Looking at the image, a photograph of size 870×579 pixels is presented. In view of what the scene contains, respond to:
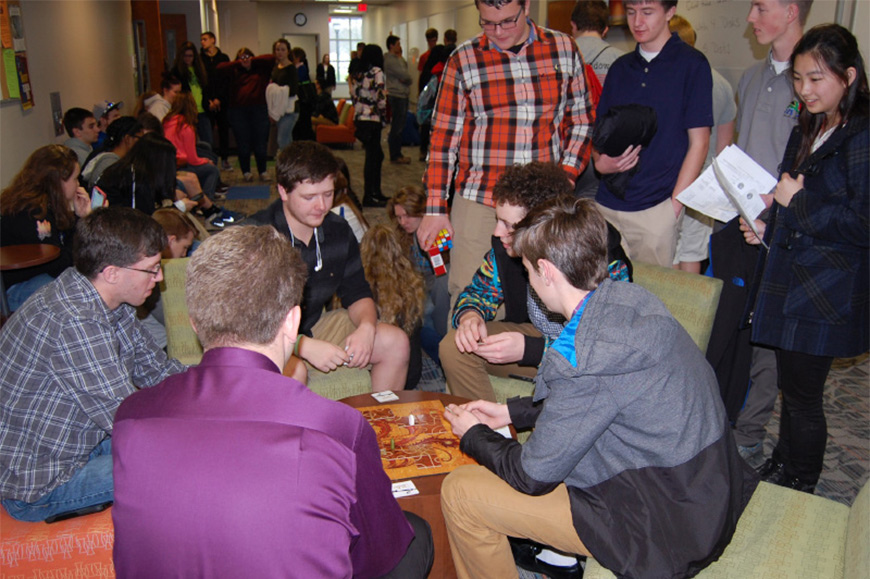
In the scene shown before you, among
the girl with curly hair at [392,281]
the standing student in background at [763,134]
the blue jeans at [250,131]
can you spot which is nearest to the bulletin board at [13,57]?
the girl with curly hair at [392,281]

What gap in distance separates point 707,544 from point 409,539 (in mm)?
671

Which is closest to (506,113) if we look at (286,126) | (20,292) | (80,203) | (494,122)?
(494,122)

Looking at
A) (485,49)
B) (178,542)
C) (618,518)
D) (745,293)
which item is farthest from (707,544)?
(485,49)

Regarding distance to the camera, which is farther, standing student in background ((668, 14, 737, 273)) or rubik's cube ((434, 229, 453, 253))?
standing student in background ((668, 14, 737, 273))

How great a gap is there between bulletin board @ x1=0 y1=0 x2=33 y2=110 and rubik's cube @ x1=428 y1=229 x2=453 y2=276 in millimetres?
3589

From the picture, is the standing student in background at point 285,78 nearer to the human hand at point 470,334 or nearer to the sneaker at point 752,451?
the human hand at point 470,334

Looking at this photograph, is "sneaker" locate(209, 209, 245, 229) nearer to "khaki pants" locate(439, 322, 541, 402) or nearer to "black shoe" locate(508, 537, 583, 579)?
"khaki pants" locate(439, 322, 541, 402)

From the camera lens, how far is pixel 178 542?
108 centimetres

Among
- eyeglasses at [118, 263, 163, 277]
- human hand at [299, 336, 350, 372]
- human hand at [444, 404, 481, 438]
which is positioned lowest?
human hand at [299, 336, 350, 372]

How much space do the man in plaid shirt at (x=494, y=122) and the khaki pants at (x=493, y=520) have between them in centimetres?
143

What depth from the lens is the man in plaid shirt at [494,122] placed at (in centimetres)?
302

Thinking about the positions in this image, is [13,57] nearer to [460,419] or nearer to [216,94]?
[216,94]

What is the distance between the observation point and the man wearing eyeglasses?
184 cm

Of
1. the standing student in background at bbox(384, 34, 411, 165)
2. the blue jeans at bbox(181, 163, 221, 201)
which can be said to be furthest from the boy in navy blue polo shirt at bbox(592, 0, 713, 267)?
the standing student in background at bbox(384, 34, 411, 165)
